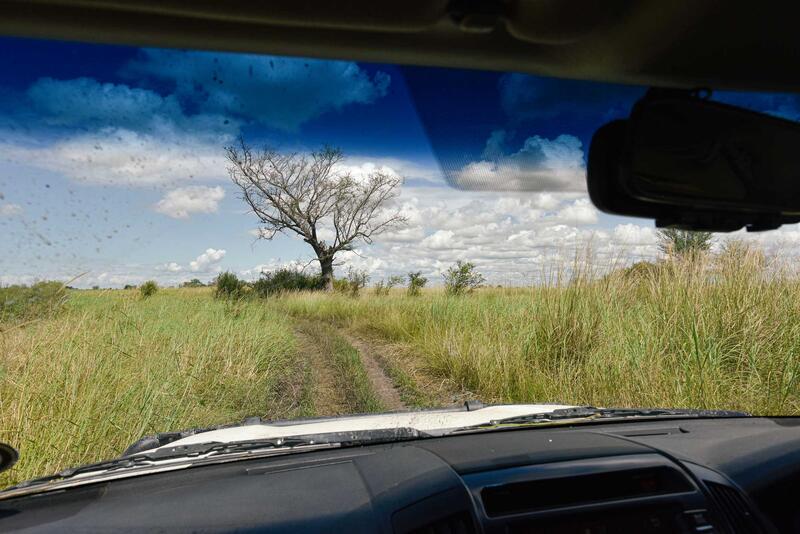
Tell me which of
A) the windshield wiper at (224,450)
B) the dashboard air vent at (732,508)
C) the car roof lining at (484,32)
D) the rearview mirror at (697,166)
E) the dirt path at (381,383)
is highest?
Result: the car roof lining at (484,32)

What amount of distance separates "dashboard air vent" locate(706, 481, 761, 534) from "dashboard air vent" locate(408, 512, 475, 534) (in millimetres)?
816

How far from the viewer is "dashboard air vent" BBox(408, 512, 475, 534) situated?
1.49 m

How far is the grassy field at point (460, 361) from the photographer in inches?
140

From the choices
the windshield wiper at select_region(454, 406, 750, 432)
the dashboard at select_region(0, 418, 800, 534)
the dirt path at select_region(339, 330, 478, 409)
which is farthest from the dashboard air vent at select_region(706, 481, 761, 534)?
the dirt path at select_region(339, 330, 478, 409)

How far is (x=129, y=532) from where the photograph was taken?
1.45 m

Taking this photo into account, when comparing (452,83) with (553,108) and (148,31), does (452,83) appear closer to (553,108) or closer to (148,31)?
(553,108)

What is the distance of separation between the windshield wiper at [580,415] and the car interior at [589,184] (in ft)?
1.15

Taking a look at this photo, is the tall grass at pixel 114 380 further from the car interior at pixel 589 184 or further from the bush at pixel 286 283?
the bush at pixel 286 283

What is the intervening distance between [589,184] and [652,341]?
3380 mm

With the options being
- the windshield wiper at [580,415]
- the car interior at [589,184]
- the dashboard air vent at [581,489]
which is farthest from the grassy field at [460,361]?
the dashboard air vent at [581,489]

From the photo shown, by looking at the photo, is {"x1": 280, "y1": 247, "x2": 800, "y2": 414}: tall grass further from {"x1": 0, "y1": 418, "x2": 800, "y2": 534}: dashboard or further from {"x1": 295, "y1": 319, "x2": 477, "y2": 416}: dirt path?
{"x1": 0, "y1": 418, "x2": 800, "y2": 534}: dashboard

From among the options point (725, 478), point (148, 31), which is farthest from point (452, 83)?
point (725, 478)

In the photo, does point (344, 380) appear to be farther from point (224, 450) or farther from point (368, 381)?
point (224, 450)

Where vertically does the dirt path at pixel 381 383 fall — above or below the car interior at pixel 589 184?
below
